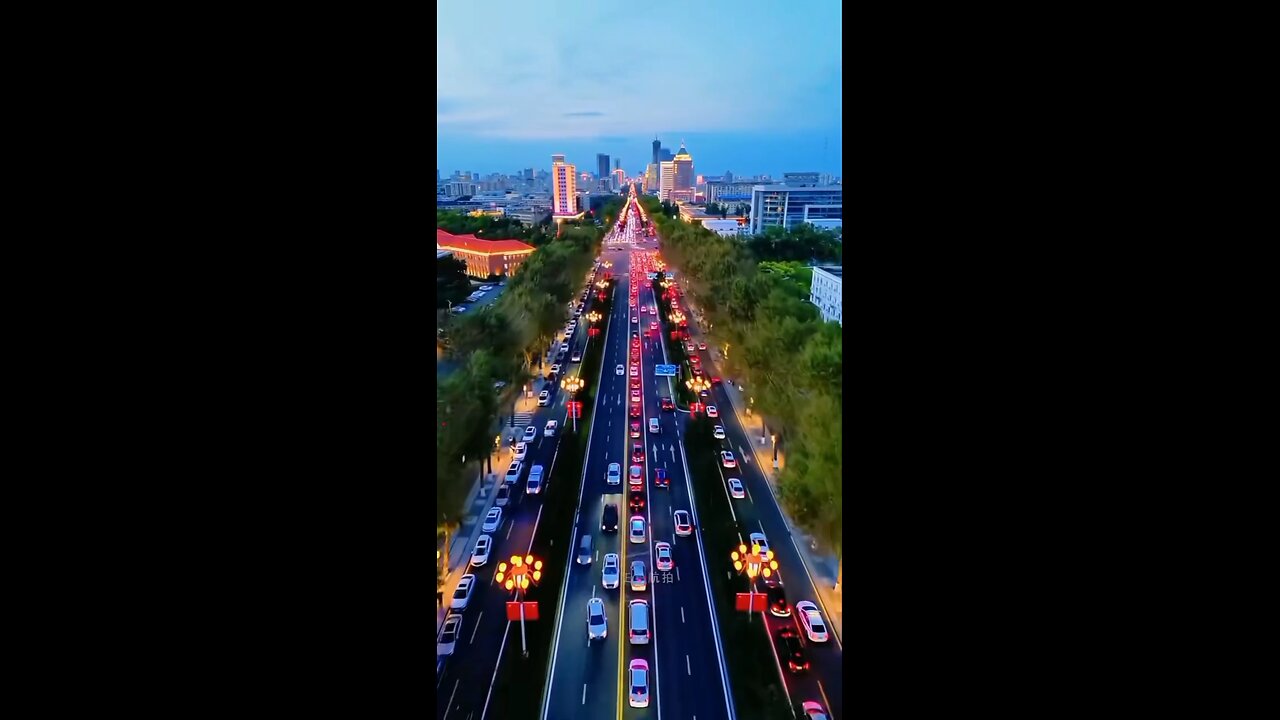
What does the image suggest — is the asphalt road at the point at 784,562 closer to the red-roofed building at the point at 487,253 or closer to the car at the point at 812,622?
the car at the point at 812,622

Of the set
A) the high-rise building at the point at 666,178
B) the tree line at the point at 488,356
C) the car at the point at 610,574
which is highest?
the high-rise building at the point at 666,178

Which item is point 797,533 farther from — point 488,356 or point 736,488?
point 488,356

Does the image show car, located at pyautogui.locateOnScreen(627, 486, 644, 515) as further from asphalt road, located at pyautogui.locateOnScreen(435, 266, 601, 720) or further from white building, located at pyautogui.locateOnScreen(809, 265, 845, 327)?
white building, located at pyautogui.locateOnScreen(809, 265, 845, 327)

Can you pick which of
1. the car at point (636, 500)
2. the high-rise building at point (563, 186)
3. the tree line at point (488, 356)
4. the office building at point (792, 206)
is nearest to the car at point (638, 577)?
the car at point (636, 500)

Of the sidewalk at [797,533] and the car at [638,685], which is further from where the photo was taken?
the sidewalk at [797,533]
